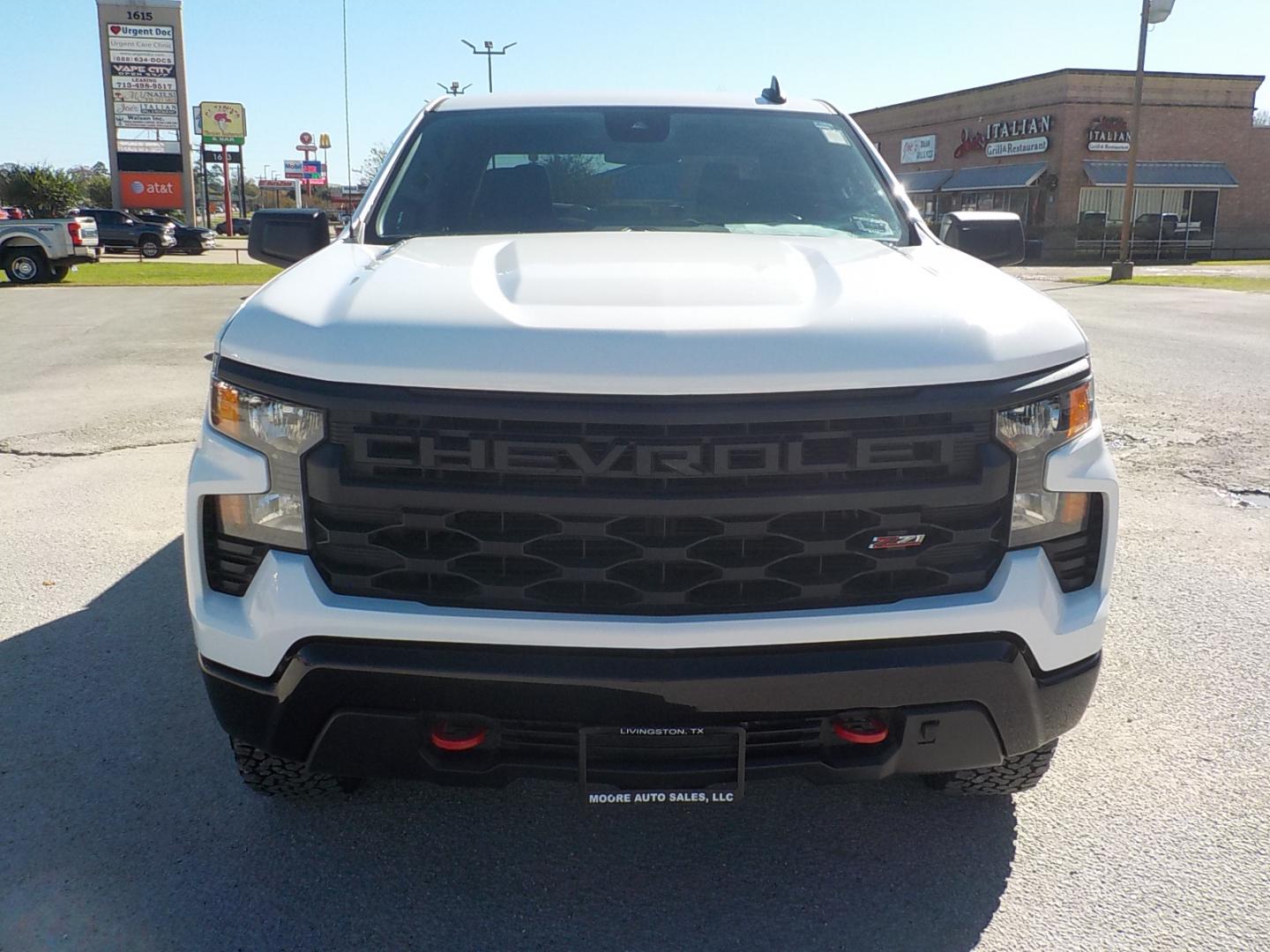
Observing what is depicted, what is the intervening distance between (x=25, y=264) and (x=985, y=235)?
23.1 m

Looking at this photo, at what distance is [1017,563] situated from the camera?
212 cm

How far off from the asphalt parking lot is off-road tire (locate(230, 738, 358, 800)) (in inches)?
4.8

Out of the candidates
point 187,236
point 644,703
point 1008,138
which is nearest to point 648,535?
point 644,703

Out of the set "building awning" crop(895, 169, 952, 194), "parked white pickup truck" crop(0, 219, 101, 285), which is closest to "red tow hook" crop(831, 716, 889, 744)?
"parked white pickup truck" crop(0, 219, 101, 285)

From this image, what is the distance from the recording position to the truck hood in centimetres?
199

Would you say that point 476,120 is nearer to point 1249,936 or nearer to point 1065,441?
point 1065,441

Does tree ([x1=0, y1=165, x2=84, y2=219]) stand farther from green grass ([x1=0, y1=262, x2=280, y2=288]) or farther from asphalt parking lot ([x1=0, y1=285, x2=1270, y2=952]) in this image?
asphalt parking lot ([x1=0, y1=285, x2=1270, y2=952])

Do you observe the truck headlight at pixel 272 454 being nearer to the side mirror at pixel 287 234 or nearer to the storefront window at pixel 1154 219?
the side mirror at pixel 287 234

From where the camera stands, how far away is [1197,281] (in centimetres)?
2381

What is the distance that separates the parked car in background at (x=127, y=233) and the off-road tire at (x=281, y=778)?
3595 centimetres

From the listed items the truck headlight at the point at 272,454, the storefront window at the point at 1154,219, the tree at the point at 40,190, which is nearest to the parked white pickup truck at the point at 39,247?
the truck headlight at the point at 272,454

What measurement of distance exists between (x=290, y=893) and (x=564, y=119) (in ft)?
8.68

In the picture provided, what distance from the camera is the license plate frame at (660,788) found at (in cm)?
207

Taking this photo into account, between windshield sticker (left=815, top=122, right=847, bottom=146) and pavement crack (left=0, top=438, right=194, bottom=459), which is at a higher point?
windshield sticker (left=815, top=122, right=847, bottom=146)
